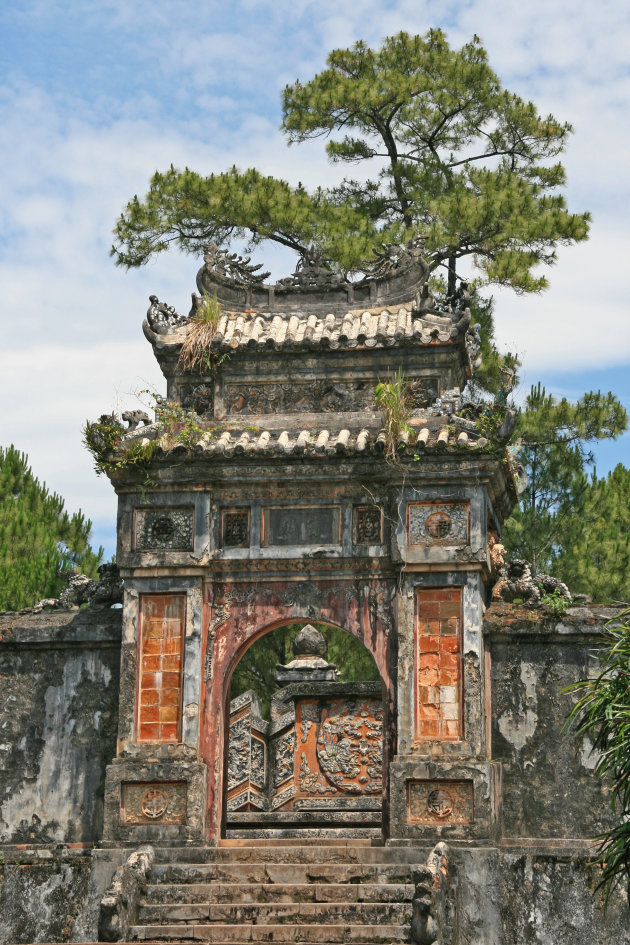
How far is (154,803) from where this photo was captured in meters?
15.6

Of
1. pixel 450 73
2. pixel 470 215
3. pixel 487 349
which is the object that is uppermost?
pixel 450 73

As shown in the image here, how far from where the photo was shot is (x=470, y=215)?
24312mm

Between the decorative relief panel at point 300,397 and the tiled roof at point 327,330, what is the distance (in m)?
0.45

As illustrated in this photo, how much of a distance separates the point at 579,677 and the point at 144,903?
491 cm

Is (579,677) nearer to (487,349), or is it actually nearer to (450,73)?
(487,349)

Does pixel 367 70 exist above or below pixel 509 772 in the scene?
above

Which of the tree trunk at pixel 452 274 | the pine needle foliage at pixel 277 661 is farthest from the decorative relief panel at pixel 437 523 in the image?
the tree trunk at pixel 452 274

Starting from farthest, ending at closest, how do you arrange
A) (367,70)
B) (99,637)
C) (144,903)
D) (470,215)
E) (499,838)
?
(367,70), (470,215), (99,637), (499,838), (144,903)

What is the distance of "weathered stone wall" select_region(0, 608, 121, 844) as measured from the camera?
644 inches

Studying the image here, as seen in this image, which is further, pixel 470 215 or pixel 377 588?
pixel 470 215

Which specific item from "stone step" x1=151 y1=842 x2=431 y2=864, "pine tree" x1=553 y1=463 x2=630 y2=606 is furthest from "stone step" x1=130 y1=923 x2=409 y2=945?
"pine tree" x1=553 y1=463 x2=630 y2=606

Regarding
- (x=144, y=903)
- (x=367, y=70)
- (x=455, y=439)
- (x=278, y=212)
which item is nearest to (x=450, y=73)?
(x=367, y=70)

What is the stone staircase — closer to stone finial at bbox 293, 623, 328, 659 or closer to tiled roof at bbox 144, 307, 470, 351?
tiled roof at bbox 144, 307, 470, 351

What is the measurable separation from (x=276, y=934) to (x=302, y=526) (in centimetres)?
430
